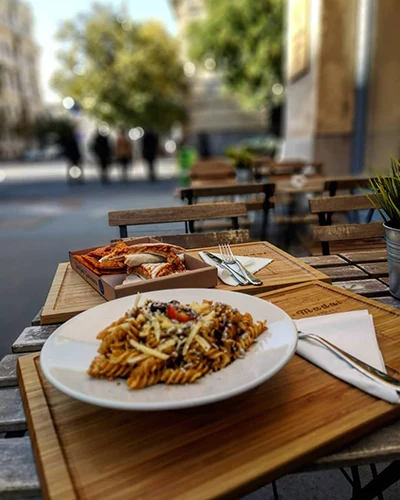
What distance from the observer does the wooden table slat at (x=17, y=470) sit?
72cm

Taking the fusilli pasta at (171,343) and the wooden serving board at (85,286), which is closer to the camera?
the fusilli pasta at (171,343)

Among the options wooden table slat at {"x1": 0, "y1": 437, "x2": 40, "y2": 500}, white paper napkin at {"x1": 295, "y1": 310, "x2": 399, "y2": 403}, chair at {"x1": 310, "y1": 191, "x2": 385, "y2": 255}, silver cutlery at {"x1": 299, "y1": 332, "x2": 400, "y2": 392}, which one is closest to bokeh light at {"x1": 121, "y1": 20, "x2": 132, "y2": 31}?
chair at {"x1": 310, "y1": 191, "x2": 385, "y2": 255}

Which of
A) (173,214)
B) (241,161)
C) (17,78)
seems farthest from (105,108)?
(17,78)

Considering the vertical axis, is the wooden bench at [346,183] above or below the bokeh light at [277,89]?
below

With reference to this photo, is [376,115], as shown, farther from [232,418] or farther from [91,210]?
[232,418]

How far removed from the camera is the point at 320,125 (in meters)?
7.03

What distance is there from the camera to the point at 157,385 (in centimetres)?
75

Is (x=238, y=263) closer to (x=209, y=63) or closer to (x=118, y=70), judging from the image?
(x=209, y=63)

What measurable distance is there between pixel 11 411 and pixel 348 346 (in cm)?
74

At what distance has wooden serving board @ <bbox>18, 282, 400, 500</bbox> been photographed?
64cm

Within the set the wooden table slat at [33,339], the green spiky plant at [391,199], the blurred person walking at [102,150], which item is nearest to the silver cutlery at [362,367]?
the green spiky plant at [391,199]

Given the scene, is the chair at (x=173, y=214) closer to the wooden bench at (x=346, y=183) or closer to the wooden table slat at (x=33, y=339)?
the wooden table slat at (x=33, y=339)

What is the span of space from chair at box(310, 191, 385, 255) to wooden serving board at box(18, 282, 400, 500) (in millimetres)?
1154

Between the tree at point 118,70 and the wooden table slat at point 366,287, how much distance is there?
72.5 ft
